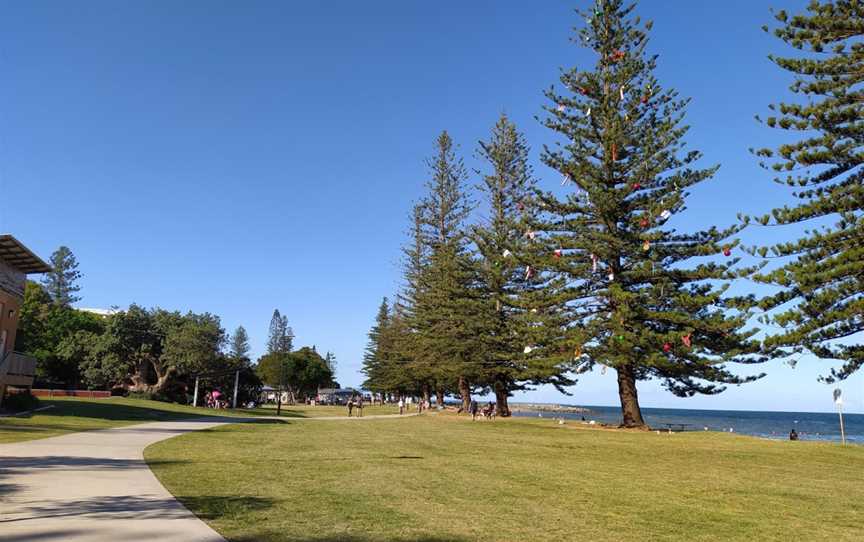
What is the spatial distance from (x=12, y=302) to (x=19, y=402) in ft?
13.7

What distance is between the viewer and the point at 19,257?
24.5 metres

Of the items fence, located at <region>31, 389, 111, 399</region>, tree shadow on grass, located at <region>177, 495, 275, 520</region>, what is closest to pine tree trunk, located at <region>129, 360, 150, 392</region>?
fence, located at <region>31, 389, 111, 399</region>

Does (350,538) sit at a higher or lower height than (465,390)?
lower

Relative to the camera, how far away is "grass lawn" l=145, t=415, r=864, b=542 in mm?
6566

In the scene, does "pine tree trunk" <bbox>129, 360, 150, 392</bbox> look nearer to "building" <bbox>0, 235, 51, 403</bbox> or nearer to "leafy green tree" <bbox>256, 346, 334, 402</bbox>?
"building" <bbox>0, 235, 51, 403</bbox>

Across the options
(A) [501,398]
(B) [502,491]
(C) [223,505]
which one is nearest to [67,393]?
(A) [501,398]

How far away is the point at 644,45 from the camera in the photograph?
29.3m

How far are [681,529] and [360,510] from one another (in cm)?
370

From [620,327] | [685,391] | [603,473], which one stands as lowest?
[603,473]

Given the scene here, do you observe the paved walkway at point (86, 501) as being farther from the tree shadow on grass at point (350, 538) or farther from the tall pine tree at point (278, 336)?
the tall pine tree at point (278, 336)

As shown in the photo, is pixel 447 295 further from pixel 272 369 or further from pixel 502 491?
pixel 272 369

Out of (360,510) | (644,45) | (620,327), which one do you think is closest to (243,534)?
(360,510)

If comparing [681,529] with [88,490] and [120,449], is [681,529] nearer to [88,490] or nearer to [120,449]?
[88,490]

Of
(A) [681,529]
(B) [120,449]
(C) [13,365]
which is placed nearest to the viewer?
(A) [681,529]
